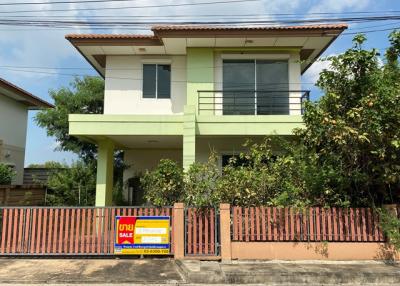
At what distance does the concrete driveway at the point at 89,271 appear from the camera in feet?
24.0

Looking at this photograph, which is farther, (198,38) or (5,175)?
(5,175)

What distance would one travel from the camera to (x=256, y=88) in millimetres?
13234

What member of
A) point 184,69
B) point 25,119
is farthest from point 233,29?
point 25,119

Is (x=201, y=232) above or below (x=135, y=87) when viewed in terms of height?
below

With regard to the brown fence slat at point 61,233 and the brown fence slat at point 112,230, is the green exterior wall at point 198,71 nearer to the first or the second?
the brown fence slat at point 112,230

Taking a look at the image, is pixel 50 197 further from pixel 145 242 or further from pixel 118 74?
pixel 145 242

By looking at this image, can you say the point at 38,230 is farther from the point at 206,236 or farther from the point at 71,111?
the point at 71,111

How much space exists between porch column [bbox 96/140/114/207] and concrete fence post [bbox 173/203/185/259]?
15.3ft

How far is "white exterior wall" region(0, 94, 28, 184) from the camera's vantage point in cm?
1744

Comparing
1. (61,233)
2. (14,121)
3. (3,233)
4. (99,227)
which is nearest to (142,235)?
(99,227)

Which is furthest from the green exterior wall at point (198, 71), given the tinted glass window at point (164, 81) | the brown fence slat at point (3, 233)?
the brown fence slat at point (3, 233)

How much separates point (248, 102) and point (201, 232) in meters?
5.80

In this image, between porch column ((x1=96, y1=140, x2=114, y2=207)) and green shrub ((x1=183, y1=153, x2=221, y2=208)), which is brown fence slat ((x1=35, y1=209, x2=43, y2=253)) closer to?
green shrub ((x1=183, y1=153, x2=221, y2=208))

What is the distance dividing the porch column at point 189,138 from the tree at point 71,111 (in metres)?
7.18
